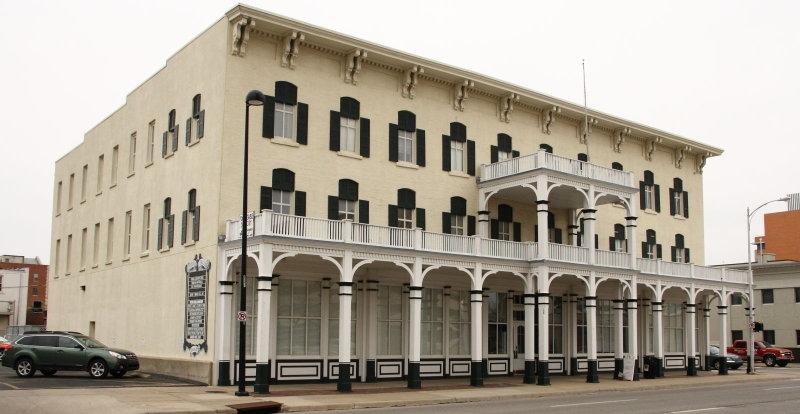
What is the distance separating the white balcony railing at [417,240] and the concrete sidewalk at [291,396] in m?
5.19

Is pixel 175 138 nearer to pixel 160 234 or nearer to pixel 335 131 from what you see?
pixel 160 234

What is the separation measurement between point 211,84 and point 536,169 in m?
13.8

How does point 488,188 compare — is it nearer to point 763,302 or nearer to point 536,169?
point 536,169

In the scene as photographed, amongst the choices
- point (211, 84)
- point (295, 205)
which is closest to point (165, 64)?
point (211, 84)

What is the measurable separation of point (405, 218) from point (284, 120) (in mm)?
6923

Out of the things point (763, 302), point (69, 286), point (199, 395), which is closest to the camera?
point (199, 395)

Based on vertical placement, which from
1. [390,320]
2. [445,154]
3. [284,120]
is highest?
[284,120]

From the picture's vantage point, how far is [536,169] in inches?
1374

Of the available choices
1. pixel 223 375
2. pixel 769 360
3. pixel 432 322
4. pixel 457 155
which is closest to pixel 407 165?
pixel 457 155

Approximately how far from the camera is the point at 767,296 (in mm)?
66812

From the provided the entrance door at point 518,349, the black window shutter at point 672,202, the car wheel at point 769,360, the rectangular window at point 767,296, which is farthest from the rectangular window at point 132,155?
the rectangular window at point 767,296

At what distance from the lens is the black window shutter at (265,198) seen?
30641 mm

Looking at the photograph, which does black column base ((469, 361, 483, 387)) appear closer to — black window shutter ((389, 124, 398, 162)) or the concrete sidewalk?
the concrete sidewalk

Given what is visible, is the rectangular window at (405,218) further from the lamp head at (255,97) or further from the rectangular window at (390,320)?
the lamp head at (255,97)
